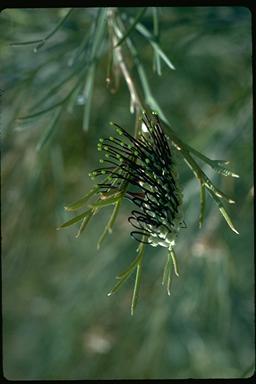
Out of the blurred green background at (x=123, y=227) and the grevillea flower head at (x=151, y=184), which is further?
the blurred green background at (x=123, y=227)

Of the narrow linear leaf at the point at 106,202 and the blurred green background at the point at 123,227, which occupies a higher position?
the narrow linear leaf at the point at 106,202

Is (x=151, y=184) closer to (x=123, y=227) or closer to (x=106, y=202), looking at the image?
(x=106, y=202)

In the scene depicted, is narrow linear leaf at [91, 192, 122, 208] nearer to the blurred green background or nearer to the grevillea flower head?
the grevillea flower head

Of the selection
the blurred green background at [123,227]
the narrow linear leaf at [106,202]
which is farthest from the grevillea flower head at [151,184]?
the blurred green background at [123,227]

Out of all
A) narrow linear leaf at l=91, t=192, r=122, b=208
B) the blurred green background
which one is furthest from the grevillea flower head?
the blurred green background

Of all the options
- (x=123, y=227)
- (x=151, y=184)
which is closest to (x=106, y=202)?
(x=151, y=184)

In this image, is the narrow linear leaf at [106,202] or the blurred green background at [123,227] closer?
the narrow linear leaf at [106,202]

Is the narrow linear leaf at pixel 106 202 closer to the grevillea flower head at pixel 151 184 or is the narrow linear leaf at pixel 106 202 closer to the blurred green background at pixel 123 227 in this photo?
the grevillea flower head at pixel 151 184

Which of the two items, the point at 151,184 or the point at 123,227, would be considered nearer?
the point at 151,184
